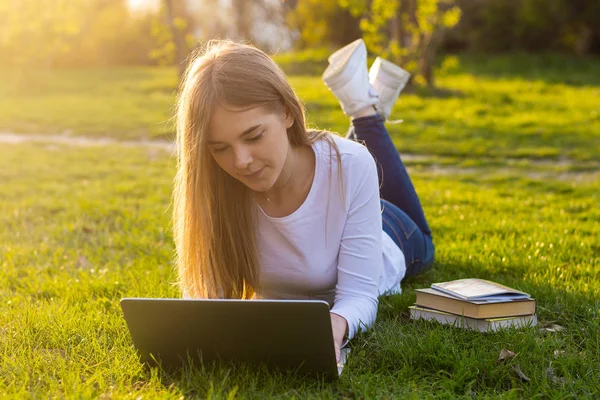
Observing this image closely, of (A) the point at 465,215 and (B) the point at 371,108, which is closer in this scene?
(B) the point at 371,108

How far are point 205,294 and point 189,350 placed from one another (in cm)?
46

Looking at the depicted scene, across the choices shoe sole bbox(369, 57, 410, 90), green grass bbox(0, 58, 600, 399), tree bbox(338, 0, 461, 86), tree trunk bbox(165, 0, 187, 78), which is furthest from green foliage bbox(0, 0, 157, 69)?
shoe sole bbox(369, 57, 410, 90)

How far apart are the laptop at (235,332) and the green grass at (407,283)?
0.23 ft

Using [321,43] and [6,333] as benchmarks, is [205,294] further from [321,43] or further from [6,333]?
[321,43]

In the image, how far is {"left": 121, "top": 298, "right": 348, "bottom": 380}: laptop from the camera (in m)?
2.60

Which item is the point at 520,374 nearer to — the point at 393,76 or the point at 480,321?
the point at 480,321

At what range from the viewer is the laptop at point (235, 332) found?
102 inches

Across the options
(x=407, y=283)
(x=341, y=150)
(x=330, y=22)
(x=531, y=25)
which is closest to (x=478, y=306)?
(x=341, y=150)

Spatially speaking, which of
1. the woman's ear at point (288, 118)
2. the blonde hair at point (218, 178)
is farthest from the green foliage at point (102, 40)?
the woman's ear at point (288, 118)

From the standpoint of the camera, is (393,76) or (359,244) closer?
(359,244)

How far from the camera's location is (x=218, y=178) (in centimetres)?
322

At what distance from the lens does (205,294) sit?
131 inches

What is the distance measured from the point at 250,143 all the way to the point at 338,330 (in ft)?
2.79

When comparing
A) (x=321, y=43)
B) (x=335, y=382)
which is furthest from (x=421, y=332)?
(x=321, y=43)
